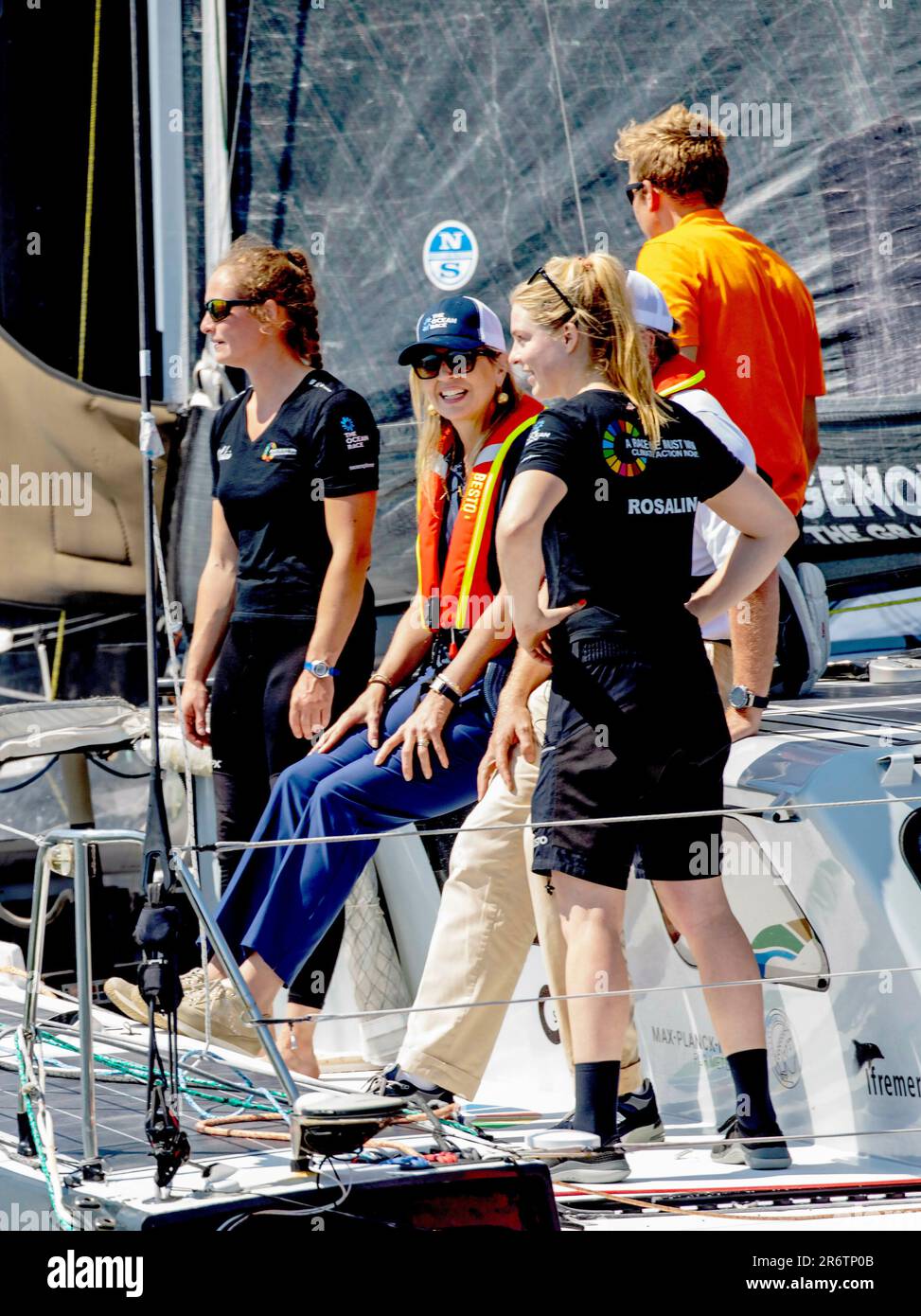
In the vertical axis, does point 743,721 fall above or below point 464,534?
below

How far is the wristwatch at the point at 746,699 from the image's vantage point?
11.2 feet

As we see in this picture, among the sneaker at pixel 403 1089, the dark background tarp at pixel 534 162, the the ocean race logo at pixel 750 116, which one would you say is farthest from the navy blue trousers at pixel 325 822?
the the ocean race logo at pixel 750 116

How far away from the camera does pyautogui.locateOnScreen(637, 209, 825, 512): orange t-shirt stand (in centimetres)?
377

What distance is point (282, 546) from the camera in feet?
12.4

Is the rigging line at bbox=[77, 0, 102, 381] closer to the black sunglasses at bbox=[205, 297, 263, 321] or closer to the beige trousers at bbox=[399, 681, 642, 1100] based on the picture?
the black sunglasses at bbox=[205, 297, 263, 321]

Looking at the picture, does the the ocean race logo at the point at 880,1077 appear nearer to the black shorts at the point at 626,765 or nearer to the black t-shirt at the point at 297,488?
the black shorts at the point at 626,765

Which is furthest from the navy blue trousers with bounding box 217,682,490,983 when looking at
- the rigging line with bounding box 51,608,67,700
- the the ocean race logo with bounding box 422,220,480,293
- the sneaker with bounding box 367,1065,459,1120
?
the rigging line with bounding box 51,608,67,700

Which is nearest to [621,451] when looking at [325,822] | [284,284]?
[325,822]

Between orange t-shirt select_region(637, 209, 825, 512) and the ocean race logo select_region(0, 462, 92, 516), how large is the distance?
6.72ft

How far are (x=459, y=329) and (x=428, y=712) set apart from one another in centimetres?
71

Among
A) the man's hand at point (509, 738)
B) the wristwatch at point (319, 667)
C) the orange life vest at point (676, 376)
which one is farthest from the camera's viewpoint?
the wristwatch at point (319, 667)

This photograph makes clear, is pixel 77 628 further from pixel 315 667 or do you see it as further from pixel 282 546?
pixel 315 667

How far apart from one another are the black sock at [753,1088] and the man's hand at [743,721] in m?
0.69
